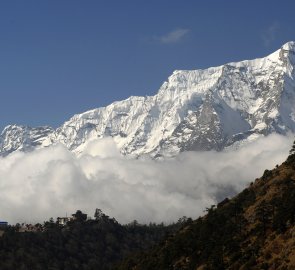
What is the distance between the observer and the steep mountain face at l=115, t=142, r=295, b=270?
123812mm

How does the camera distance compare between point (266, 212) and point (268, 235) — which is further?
point (266, 212)

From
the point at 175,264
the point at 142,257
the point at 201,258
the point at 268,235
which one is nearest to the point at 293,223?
the point at 268,235

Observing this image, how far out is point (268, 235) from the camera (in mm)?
131750

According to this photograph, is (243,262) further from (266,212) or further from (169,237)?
(169,237)

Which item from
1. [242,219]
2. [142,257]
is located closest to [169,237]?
[142,257]

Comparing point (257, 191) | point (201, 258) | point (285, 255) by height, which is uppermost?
point (257, 191)

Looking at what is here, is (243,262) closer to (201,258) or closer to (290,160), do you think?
(201,258)

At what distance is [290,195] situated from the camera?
14062cm

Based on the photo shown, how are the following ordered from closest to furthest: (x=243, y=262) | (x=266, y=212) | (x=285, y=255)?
(x=285, y=255), (x=243, y=262), (x=266, y=212)

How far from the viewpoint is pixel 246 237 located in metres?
140

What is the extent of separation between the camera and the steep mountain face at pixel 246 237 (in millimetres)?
123812

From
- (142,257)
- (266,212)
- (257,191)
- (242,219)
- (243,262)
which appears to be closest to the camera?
(243,262)

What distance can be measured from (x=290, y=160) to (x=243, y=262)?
5674 cm

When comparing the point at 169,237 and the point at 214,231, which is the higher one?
the point at 169,237
